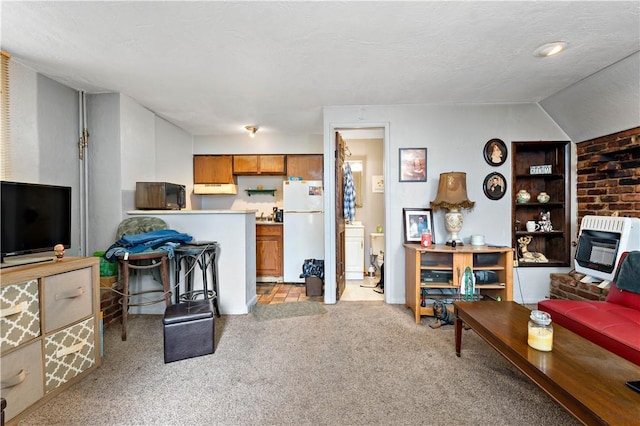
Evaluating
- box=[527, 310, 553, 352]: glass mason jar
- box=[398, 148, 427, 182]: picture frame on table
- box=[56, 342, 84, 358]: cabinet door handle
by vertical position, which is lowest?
box=[56, 342, 84, 358]: cabinet door handle

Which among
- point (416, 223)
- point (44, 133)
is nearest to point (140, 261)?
point (44, 133)

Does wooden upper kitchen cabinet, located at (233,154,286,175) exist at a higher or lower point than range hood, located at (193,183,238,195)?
higher

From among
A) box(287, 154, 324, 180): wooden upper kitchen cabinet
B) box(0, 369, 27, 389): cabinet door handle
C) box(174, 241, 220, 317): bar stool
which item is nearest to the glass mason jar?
box(174, 241, 220, 317): bar stool

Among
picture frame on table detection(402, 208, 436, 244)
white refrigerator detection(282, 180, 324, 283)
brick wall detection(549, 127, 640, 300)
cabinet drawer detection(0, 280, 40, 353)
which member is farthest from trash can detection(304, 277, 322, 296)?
brick wall detection(549, 127, 640, 300)

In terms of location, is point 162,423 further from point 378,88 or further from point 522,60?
point 522,60

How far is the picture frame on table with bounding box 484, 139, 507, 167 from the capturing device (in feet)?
11.0

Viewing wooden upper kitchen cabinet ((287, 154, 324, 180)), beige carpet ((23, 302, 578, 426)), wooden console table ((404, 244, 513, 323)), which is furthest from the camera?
wooden upper kitchen cabinet ((287, 154, 324, 180))

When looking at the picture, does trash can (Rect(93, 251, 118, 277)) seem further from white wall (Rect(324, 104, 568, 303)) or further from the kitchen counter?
white wall (Rect(324, 104, 568, 303))

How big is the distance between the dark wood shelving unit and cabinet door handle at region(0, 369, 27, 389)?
14.2 ft

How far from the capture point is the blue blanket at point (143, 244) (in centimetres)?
243

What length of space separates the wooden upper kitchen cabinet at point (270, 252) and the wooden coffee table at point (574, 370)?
9.98 ft

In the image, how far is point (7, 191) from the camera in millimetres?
1756

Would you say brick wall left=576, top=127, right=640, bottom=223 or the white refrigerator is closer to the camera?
brick wall left=576, top=127, right=640, bottom=223

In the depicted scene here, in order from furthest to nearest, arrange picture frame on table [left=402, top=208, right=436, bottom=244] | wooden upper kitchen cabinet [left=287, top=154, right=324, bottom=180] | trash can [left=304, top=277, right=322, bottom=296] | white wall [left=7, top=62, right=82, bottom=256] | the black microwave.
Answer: wooden upper kitchen cabinet [left=287, top=154, right=324, bottom=180] → trash can [left=304, top=277, right=322, bottom=296] → picture frame on table [left=402, top=208, right=436, bottom=244] → the black microwave → white wall [left=7, top=62, right=82, bottom=256]
